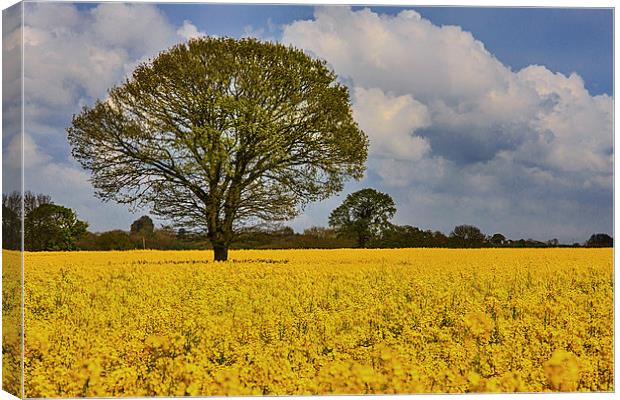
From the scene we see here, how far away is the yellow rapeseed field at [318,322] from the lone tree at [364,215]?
38cm

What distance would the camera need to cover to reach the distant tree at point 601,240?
8.59 metres

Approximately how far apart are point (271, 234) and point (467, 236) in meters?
2.00

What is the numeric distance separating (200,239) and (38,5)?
110 inches

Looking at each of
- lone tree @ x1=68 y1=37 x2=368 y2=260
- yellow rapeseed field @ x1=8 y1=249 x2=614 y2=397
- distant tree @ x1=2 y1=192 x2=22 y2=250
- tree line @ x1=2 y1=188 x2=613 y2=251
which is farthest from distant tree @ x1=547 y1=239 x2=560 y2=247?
distant tree @ x1=2 y1=192 x2=22 y2=250

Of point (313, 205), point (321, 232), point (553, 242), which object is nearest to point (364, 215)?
point (321, 232)

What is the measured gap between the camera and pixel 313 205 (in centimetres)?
909

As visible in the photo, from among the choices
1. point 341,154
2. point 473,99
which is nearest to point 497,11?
point 473,99

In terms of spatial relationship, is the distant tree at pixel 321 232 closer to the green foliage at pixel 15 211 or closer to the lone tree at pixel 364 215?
the lone tree at pixel 364 215

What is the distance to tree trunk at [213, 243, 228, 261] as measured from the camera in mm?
9297

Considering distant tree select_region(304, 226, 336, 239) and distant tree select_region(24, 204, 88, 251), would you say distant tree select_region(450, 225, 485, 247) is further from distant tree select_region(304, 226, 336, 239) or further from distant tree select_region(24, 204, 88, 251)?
distant tree select_region(24, 204, 88, 251)

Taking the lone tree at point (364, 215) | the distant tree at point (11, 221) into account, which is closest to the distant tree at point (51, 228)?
the distant tree at point (11, 221)

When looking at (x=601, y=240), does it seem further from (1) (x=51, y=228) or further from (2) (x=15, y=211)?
(2) (x=15, y=211)

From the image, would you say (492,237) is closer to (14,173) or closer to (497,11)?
(497,11)

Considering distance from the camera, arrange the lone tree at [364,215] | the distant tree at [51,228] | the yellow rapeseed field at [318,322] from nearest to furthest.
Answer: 1. the yellow rapeseed field at [318,322]
2. the distant tree at [51,228]
3. the lone tree at [364,215]
